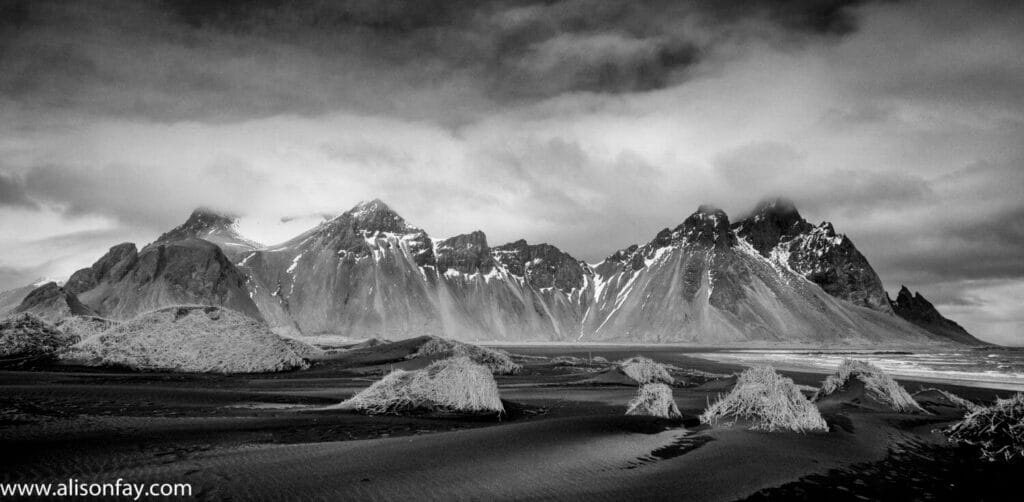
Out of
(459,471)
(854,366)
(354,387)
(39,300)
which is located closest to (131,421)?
(459,471)

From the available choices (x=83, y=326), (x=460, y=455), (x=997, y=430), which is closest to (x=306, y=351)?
(x=83, y=326)

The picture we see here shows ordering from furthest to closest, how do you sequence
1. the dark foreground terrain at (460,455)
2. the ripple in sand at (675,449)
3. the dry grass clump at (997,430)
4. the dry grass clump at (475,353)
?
the dry grass clump at (475,353) < the dry grass clump at (997,430) < the ripple in sand at (675,449) < the dark foreground terrain at (460,455)

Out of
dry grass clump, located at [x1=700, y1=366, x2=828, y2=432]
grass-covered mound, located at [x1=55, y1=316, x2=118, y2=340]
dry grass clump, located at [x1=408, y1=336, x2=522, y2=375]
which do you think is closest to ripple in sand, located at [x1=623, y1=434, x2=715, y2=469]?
dry grass clump, located at [x1=700, y1=366, x2=828, y2=432]

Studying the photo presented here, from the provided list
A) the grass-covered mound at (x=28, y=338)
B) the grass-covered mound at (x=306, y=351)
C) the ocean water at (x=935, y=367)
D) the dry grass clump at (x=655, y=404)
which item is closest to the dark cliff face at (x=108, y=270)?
the grass-covered mound at (x=306, y=351)

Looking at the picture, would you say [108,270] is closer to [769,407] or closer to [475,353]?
[475,353]

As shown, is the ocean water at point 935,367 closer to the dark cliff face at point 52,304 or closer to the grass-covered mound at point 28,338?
the grass-covered mound at point 28,338

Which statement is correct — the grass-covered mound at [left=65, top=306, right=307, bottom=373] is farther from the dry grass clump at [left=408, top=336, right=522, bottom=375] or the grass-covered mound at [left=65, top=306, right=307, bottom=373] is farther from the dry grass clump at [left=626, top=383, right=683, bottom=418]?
the dry grass clump at [left=626, top=383, right=683, bottom=418]

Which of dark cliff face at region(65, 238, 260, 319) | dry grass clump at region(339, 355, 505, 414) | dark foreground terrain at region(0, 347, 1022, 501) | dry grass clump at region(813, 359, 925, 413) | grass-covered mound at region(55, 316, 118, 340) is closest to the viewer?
dark foreground terrain at region(0, 347, 1022, 501)
